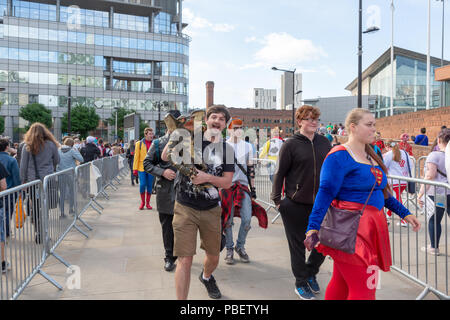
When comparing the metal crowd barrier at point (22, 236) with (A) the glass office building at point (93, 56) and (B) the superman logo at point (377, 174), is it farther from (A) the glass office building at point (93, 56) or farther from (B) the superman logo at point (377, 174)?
(A) the glass office building at point (93, 56)

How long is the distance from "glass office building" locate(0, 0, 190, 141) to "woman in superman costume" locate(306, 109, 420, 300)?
65.1 metres

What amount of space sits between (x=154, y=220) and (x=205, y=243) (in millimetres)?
4587

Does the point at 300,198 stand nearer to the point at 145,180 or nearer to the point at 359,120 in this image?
the point at 359,120

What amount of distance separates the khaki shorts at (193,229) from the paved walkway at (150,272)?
76cm

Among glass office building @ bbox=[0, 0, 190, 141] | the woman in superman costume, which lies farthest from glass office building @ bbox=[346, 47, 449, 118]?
glass office building @ bbox=[0, 0, 190, 141]

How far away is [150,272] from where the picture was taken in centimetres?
460

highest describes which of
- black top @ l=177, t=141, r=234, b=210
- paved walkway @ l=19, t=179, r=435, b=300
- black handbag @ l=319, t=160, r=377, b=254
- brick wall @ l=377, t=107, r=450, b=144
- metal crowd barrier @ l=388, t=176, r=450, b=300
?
brick wall @ l=377, t=107, r=450, b=144

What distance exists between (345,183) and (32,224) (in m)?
3.66

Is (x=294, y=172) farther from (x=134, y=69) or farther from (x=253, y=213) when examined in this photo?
(x=134, y=69)

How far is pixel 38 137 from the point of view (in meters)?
5.99

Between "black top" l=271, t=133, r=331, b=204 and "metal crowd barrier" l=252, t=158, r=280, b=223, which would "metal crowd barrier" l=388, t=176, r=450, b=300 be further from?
"metal crowd barrier" l=252, t=158, r=280, b=223

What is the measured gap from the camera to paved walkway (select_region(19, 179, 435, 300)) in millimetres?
3924

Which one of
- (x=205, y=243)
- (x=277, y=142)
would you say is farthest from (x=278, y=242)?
(x=277, y=142)
